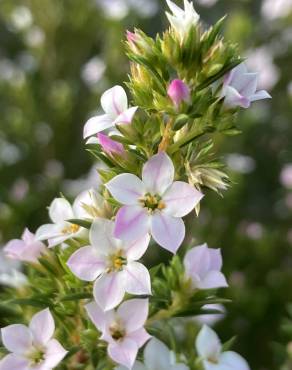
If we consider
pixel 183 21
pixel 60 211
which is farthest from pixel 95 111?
pixel 183 21

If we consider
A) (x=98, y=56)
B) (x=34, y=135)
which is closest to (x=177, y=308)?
(x=34, y=135)

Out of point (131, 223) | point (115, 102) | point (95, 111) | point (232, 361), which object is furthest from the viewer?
point (95, 111)

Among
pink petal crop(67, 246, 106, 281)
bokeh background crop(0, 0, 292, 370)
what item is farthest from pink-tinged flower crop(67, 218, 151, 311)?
bokeh background crop(0, 0, 292, 370)

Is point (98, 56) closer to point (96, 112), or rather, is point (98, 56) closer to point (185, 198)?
point (96, 112)

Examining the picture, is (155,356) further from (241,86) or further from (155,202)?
(241,86)

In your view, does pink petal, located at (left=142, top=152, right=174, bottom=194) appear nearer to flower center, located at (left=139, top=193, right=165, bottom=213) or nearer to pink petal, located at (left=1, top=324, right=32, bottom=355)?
flower center, located at (left=139, top=193, right=165, bottom=213)

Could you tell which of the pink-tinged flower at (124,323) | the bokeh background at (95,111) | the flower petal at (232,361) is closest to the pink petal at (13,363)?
the pink-tinged flower at (124,323)
